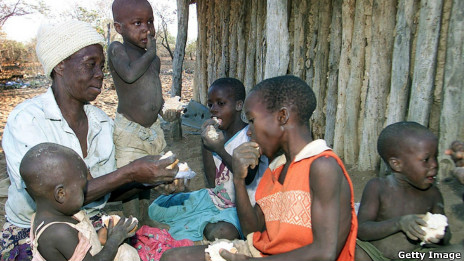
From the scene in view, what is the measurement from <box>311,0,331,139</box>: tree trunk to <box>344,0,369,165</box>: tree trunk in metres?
0.47

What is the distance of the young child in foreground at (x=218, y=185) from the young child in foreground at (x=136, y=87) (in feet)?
0.96

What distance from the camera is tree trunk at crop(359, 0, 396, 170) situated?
4098mm

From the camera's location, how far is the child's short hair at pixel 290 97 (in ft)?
6.75

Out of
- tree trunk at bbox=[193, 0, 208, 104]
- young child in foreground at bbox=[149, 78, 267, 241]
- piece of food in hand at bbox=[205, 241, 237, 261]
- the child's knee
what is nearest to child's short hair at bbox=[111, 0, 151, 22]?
young child in foreground at bbox=[149, 78, 267, 241]

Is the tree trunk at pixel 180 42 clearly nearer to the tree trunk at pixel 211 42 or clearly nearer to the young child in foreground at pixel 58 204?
the tree trunk at pixel 211 42

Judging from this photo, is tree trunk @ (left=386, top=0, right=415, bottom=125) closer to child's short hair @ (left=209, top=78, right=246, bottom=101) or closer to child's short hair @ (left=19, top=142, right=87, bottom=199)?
child's short hair @ (left=209, top=78, right=246, bottom=101)

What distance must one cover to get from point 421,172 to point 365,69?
222 centimetres

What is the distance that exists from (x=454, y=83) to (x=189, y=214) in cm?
271

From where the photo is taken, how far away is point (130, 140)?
3.26 metres

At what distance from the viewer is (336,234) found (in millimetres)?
1816

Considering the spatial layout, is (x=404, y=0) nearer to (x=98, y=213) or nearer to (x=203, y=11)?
(x=98, y=213)

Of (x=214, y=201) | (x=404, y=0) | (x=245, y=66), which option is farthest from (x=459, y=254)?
(x=245, y=66)

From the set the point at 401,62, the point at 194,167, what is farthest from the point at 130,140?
the point at 401,62

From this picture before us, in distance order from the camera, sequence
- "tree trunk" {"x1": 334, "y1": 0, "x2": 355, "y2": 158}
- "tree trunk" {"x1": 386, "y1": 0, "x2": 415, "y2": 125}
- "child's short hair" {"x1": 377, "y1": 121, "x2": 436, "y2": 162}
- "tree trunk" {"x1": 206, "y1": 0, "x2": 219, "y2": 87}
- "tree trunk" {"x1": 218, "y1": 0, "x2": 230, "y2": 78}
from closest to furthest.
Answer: "child's short hair" {"x1": 377, "y1": 121, "x2": 436, "y2": 162}
"tree trunk" {"x1": 386, "y1": 0, "x2": 415, "y2": 125}
"tree trunk" {"x1": 334, "y1": 0, "x2": 355, "y2": 158}
"tree trunk" {"x1": 218, "y1": 0, "x2": 230, "y2": 78}
"tree trunk" {"x1": 206, "y1": 0, "x2": 219, "y2": 87}
